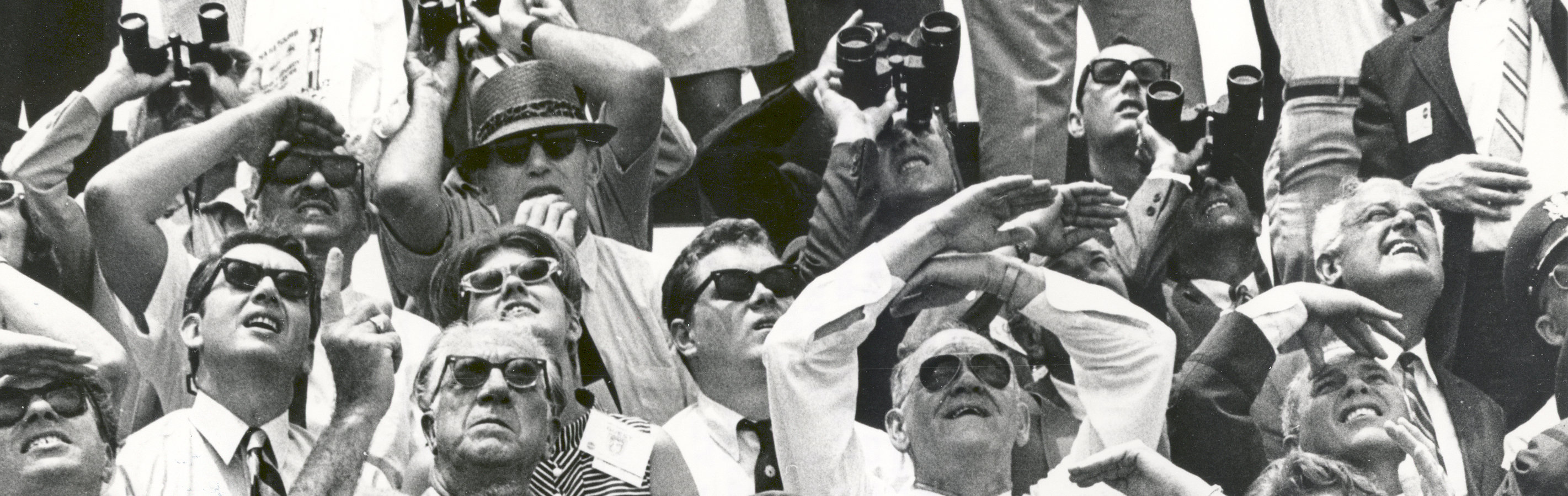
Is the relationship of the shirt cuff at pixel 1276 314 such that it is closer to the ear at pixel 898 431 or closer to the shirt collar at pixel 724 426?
the ear at pixel 898 431

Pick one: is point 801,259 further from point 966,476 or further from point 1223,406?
point 1223,406

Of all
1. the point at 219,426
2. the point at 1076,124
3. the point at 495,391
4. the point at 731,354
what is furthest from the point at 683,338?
the point at 1076,124

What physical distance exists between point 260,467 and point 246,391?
0.69ft

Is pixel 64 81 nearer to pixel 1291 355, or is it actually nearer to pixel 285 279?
pixel 285 279

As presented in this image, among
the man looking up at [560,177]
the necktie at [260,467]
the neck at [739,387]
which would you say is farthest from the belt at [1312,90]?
the necktie at [260,467]

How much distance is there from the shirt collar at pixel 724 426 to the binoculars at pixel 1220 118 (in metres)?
1.77

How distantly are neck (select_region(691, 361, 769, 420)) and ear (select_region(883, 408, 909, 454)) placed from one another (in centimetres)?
32

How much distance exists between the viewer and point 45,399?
20.9 ft

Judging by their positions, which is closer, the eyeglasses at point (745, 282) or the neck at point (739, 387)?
the neck at point (739, 387)

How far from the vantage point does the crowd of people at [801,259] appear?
6.50m

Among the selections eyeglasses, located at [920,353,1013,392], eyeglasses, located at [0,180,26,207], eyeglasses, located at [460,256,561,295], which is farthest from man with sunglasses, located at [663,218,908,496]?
eyeglasses, located at [0,180,26,207]

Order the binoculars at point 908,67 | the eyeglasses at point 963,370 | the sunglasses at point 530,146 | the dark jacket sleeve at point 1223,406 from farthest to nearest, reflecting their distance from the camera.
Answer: the binoculars at point 908,67 < the dark jacket sleeve at point 1223,406 < the sunglasses at point 530,146 < the eyeglasses at point 963,370

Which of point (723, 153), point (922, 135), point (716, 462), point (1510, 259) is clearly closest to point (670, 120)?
point (723, 153)

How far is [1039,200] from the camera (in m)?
7.00
